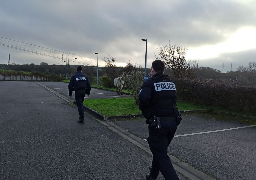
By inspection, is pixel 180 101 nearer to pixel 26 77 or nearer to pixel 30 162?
pixel 30 162

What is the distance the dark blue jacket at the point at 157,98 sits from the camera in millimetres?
3061

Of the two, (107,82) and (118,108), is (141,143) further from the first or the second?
(107,82)

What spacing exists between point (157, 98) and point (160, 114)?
8.4 inches

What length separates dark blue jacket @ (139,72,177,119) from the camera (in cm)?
306

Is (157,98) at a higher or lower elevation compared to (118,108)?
higher

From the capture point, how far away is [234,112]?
9672 millimetres

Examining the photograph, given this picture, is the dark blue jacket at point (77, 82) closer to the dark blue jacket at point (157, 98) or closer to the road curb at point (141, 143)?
→ the road curb at point (141, 143)

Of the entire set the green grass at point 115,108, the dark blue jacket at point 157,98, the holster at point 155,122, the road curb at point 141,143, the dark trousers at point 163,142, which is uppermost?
the dark blue jacket at point 157,98

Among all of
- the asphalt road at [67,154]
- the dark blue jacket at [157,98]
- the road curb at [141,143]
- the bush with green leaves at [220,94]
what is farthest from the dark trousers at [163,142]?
the bush with green leaves at [220,94]

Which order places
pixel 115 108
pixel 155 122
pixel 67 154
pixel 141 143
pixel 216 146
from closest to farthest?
pixel 155 122
pixel 67 154
pixel 216 146
pixel 141 143
pixel 115 108

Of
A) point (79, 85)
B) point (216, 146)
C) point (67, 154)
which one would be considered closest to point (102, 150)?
point (67, 154)

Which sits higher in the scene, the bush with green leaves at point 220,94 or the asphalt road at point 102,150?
the bush with green leaves at point 220,94

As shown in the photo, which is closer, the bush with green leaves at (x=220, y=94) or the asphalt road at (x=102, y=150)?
the asphalt road at (x=102, y=150)

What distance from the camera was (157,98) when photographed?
3.07m
